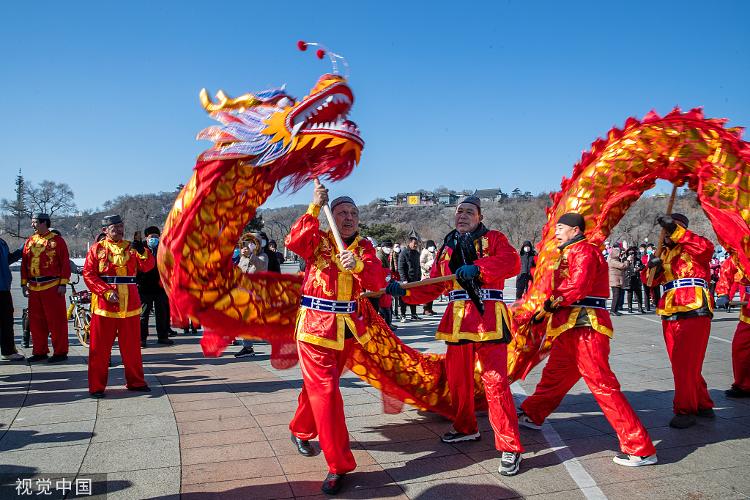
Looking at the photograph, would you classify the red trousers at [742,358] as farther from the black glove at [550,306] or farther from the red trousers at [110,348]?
the red trousers at [110,348]

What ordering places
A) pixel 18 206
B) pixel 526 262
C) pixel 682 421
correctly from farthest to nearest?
pixel 18 206 < pixel 526 262 < pixel 682 421

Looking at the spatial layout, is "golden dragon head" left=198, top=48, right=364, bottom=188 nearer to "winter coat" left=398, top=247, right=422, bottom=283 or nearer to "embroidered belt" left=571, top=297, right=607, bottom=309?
"embroidered belt" left=571, top=297, right=607, bottom=309

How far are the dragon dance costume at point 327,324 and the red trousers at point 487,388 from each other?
2.79 ft

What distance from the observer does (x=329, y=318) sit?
3.56m

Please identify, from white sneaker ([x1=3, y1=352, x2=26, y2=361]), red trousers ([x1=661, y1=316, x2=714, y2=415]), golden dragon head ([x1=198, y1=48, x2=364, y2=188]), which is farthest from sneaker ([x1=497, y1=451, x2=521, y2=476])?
white sneaker ([x1=3, y1=352, x2=26, y2=361])

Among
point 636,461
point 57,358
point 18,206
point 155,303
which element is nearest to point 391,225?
point 18,206

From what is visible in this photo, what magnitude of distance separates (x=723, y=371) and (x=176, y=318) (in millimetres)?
6326

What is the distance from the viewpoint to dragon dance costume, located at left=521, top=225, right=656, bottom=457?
12.2ft

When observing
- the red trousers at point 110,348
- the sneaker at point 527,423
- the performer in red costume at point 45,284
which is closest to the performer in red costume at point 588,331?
the sneaker at point 527,423

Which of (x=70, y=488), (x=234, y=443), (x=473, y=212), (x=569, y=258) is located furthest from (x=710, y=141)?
(x=70, y=488)

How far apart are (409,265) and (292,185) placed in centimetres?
852

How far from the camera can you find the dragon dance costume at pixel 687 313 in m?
4.64

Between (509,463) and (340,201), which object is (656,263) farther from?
(340,201)

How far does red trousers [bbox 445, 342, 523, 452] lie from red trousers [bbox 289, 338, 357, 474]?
3.33 ft
